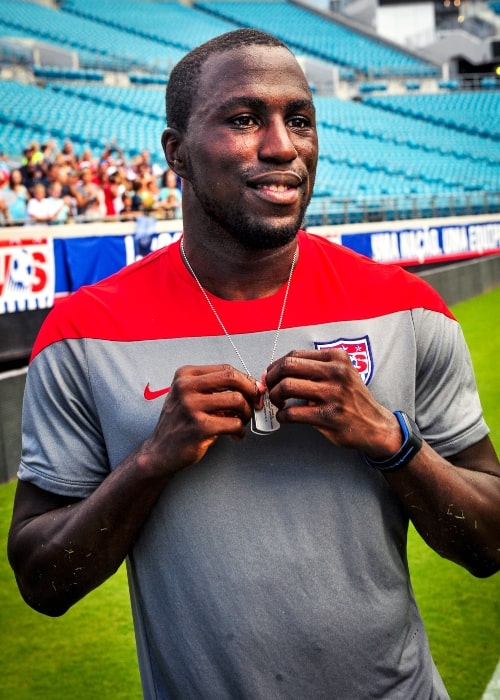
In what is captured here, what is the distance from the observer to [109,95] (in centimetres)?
2345

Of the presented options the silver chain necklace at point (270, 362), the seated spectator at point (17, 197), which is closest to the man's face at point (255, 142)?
the silver chain necklace at point (270, 362)

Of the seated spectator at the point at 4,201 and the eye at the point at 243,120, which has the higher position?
the eye at the point at 243,120

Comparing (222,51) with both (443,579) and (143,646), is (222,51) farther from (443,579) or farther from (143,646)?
(443,579)

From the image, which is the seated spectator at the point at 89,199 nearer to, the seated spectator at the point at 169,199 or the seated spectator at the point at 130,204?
the seated spectator at the point at 130,204

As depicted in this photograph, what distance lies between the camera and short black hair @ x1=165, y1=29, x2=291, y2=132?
1.55 metres

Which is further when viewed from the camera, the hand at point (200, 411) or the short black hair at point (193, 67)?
the short black hair at point (193, 67)

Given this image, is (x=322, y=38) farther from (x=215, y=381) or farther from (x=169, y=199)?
(x=215, y=381)

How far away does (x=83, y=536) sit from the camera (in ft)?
4.95

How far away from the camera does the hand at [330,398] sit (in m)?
1.38

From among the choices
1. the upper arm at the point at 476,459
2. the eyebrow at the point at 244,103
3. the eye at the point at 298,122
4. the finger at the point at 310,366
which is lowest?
the upper arm at the point at 476,459

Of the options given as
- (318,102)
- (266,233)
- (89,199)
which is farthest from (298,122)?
(318,102)

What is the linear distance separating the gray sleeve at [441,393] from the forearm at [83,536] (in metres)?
0.47

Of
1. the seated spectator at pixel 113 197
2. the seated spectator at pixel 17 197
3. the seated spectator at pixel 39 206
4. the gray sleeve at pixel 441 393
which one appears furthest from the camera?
the seated spectator at pixel 113 197

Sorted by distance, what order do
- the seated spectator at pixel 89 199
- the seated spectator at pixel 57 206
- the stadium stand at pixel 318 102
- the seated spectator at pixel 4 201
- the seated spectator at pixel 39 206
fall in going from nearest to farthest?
the seated spectator at pixel 4 201
the seated spectator at pixel 39 206
the seated spectator at pixel 57 206
the seated spectator at pixel 89 199
the stadium stand at pixel 318 102
